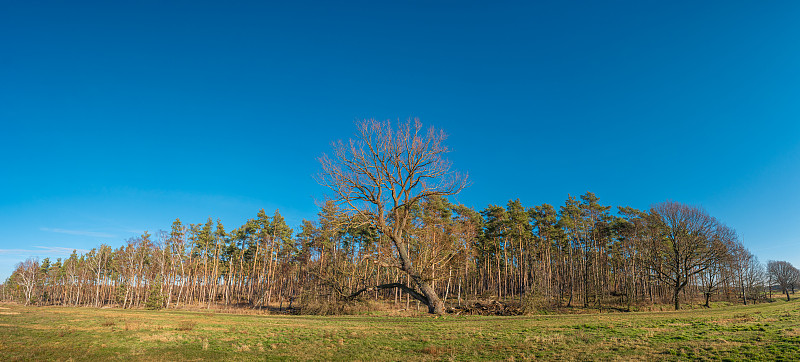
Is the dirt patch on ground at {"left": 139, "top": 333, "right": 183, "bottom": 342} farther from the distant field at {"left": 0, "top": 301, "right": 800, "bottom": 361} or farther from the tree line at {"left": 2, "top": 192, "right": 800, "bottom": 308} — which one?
the tree line at {"left": 2, "top": 192, "right": 800, "bottom": 308}

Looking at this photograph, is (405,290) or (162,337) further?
(405,290)

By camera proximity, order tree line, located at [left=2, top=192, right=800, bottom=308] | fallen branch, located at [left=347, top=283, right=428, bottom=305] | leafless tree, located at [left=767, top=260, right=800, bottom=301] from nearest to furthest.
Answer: fallen branch, located at [left=347, top=283, right=428, bottom=305]
tree line, located at [left=2, top=192, right=800, bottom=308]
leafless tree, located at [left=767, top=260, right=800, bottom=301]

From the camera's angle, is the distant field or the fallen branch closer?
the distant field

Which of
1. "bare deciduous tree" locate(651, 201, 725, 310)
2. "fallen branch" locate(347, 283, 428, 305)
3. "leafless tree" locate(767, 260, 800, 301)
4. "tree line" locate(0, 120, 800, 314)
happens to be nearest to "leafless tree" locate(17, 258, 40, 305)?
"tree line" locate(0, 120, 800, 314)

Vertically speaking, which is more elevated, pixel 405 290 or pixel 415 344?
pixel 415 344

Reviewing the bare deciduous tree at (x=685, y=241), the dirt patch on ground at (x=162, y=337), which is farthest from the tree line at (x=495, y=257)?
the dirt patch on ground at (x=162, y=337)

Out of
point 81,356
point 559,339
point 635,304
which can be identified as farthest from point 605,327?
point 635,304

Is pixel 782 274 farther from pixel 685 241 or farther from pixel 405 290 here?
pixel 405 290

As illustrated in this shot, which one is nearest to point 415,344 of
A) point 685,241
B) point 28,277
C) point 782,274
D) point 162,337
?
point 162,337

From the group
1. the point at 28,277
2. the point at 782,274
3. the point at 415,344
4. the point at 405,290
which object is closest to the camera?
the point at 415,344

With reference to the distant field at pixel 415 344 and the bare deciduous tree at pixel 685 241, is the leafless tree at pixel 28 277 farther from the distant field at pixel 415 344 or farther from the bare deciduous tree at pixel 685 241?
the bare deciduous tree at pixel 685 241

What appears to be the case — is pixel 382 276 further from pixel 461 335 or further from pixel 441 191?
pixel 461 335

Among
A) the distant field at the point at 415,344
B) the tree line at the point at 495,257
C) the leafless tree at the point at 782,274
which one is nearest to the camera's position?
the distant field at the point at 415,344

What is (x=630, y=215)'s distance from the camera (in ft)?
159
